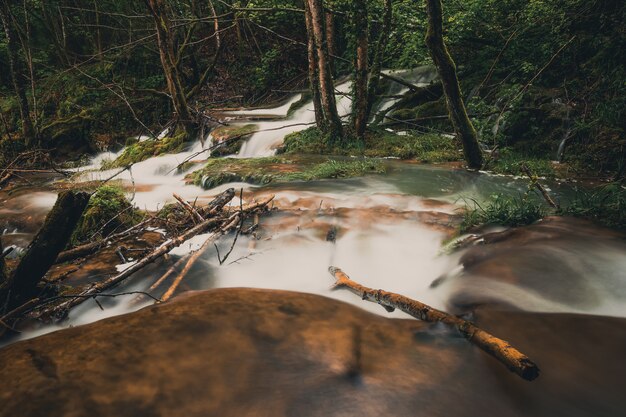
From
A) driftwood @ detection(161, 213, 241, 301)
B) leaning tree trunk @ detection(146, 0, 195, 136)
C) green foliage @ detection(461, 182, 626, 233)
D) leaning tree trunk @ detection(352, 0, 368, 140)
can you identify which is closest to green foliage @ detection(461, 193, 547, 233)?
green foliage @ detection(461, 182, 626, 233)

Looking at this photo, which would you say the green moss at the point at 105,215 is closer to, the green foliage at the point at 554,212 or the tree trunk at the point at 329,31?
the green foliage at the point at 554,212

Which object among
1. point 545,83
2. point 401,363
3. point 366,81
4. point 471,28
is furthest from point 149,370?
point 471,28

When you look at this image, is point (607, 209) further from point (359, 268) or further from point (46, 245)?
point (46, 245)

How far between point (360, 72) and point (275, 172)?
12.2 feet

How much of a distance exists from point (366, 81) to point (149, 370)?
342 inches

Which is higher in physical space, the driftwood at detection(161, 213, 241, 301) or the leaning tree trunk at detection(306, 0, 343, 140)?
the leaning tree trunk at detection(306, 0, 343, 140)

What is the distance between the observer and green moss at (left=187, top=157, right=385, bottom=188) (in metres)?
7.21

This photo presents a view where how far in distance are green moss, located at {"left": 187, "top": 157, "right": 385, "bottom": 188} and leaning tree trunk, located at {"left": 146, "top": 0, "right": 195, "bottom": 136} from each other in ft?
13.1

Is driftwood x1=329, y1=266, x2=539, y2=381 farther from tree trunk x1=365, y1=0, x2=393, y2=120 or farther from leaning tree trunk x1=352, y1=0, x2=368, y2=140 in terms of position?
tree trunk x1=365, y1=0, x2=393, y2=120

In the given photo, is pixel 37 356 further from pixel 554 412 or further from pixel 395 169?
pixel 395 169

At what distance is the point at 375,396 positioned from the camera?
1.92 meters

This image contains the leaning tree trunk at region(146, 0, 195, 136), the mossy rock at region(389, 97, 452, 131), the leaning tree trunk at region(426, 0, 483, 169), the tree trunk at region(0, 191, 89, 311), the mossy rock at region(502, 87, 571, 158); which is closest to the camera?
the tree trunk at region(0, 191, 89, 311)

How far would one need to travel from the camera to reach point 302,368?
2.14 meters

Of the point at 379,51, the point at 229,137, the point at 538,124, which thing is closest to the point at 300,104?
the point at 229,137
